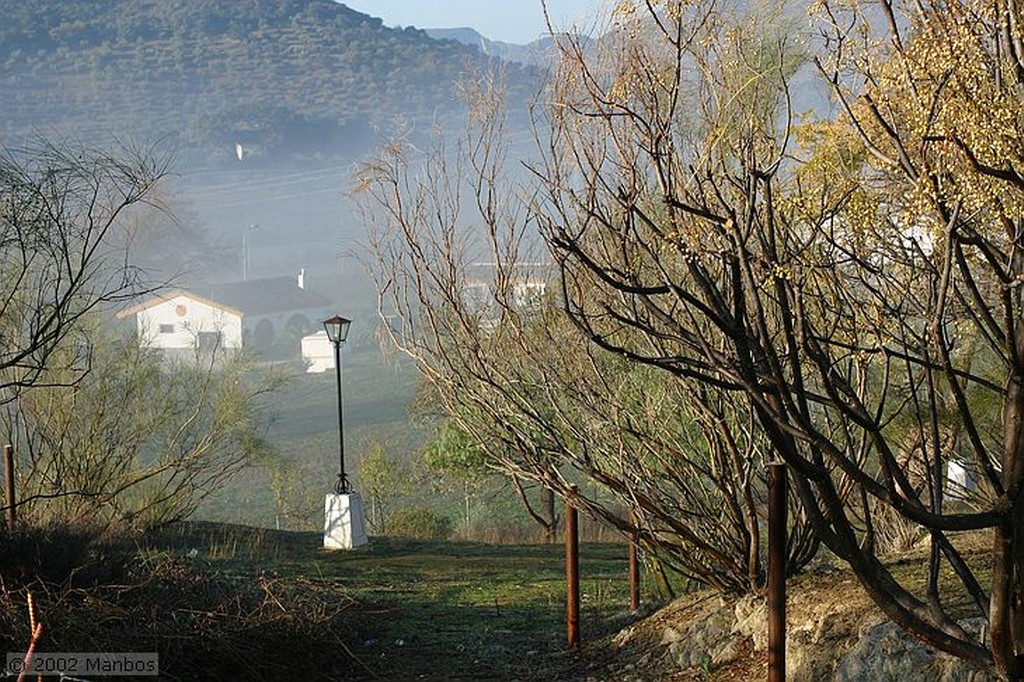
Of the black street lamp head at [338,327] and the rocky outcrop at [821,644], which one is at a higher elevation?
the black street lamp head at [338,327]

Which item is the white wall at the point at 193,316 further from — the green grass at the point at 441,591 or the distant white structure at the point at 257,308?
the green grass at the point at 441,591

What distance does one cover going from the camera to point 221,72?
392 ft

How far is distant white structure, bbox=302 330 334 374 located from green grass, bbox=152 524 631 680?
4520 cm

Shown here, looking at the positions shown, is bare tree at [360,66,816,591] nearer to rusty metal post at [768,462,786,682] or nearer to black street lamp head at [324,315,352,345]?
rusty metal post at [768,462,786,682]

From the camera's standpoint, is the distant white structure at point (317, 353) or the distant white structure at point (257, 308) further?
the distant white structure at point (317, 353)

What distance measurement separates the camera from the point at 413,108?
11275 centimetres

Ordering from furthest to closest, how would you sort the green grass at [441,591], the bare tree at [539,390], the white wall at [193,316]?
the white wall at [193,316] < the green grass at [441,591] < the bare tree at [539,390]

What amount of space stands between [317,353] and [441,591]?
52.9 m

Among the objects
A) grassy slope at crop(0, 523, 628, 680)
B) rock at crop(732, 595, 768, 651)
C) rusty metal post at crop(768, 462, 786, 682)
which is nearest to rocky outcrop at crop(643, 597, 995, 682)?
rock at crop(732, 595, 768, 651)

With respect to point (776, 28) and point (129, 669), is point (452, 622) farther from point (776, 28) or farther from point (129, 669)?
point (776, 28)

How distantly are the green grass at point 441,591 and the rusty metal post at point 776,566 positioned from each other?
2.77 metres

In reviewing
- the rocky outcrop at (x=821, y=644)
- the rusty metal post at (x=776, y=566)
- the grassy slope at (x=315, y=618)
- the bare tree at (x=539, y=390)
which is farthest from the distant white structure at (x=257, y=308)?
the rusty metal post at (x=776, y=566)

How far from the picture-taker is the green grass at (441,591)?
890cm

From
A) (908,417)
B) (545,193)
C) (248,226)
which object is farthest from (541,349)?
(248,226)
